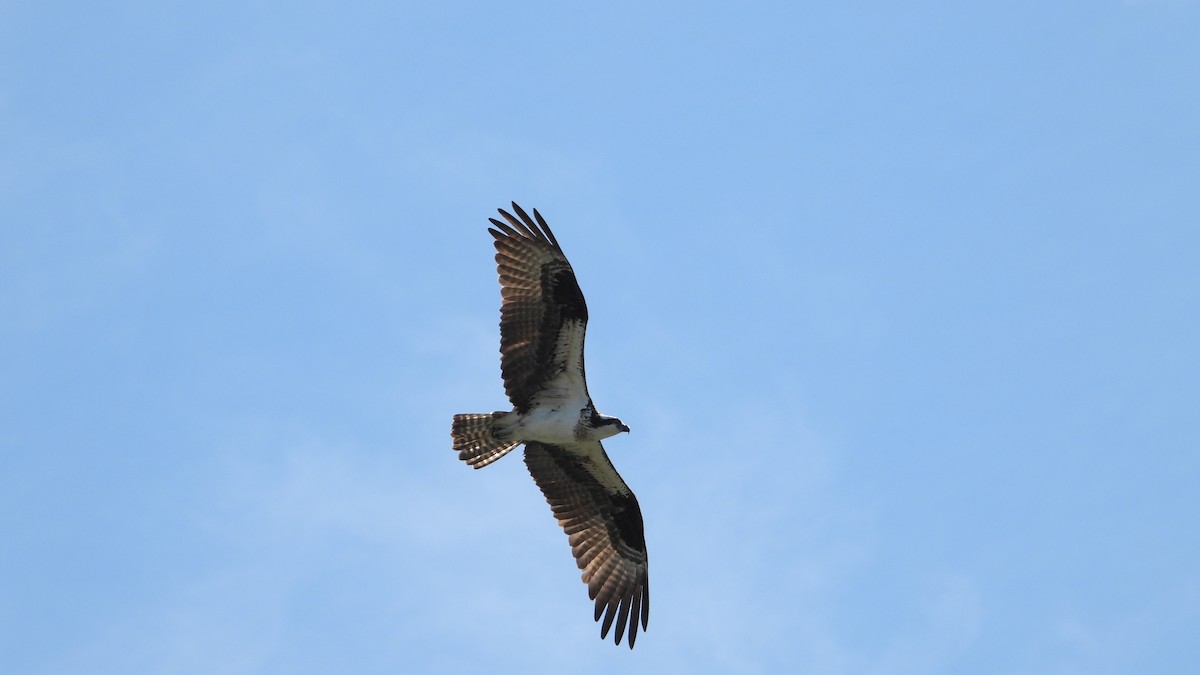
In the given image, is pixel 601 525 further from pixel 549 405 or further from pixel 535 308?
pixel 535 308

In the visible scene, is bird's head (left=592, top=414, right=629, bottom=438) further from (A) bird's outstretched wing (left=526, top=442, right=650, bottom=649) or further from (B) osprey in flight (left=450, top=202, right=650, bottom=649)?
(A) bird's outstretched wing (left=526, top=442, right=650, bottom=649)

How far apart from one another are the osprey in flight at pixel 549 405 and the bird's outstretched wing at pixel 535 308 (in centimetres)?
Result: 1

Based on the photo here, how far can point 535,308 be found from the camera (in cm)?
1600

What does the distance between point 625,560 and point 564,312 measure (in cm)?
361

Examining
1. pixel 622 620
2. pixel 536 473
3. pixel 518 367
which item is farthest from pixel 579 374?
pixel 622 620

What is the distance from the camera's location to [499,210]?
16.2m

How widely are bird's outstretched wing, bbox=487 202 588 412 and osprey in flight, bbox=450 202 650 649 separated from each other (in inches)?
0.5

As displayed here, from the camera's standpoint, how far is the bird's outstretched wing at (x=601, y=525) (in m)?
17.2

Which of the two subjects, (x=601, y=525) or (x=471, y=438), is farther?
(x=601, y=525)

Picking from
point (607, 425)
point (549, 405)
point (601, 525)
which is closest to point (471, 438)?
point (549, 405)

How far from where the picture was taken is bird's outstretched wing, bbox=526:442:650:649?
678 inches

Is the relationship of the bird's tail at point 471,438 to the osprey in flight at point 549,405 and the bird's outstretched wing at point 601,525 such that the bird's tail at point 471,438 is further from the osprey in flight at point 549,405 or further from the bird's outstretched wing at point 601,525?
the bird's outstretched wing at point 601,525

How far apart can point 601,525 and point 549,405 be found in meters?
2.24

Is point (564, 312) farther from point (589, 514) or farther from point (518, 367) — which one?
point (589, 514)
